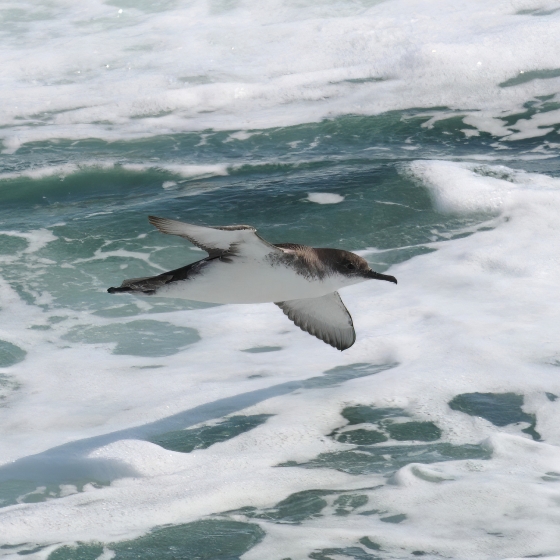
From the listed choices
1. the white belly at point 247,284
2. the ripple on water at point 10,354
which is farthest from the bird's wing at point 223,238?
the ripple on water at point 10,354

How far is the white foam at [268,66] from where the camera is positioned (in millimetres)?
12648

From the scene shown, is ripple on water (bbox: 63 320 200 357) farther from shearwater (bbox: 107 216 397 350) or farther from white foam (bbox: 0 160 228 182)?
white foam (bbox: 0 160 228 182)

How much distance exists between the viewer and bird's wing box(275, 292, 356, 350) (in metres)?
6.42

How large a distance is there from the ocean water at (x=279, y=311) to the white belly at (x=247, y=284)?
72cm

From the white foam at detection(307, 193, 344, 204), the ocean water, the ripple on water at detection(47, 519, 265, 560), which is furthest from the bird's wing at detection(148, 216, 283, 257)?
the white foam at detection(307, 193, 344, 204)

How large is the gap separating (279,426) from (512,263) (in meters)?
3.43

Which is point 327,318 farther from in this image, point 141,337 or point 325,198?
point 325,198

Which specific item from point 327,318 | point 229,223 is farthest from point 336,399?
point 229,223

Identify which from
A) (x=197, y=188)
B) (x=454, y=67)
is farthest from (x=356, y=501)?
(x=454, y=67)

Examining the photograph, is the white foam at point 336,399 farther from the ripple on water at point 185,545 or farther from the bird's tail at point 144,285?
the bird's tail at point 144,285

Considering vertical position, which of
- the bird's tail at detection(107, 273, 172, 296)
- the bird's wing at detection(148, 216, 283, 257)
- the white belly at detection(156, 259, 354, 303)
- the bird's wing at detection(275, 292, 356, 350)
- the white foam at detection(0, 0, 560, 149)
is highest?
the white foam at detection(0, 0, 560, 149)

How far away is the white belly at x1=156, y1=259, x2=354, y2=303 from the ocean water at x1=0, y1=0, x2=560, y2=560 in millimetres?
718

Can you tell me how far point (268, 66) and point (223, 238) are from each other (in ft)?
32.0

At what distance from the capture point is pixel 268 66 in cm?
1464
